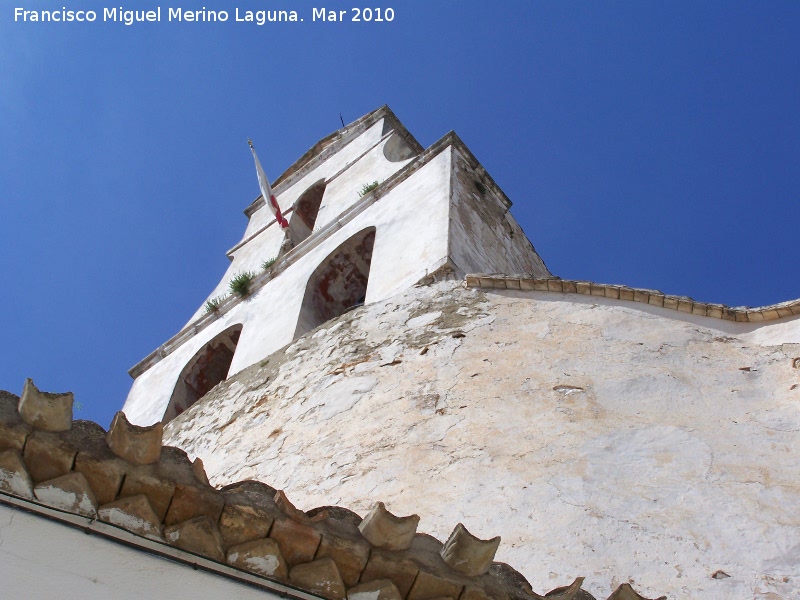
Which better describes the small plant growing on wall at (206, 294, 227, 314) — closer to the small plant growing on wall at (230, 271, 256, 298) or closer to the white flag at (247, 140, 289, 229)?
the small plant growing on wall at (230, 271, 256, 298)

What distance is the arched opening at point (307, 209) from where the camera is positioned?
14.3m

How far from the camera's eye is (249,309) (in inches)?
438

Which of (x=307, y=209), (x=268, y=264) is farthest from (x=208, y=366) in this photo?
(x=307, y=209)

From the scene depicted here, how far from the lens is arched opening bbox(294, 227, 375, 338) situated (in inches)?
413

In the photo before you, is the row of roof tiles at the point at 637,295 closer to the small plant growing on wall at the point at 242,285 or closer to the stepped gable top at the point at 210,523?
the stepped gable top at the point at 210,523

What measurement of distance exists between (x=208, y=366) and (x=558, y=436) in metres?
6.67

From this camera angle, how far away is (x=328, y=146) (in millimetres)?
16078

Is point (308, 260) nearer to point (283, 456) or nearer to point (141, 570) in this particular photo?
point (283, 456)

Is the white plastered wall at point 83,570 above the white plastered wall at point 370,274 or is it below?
below

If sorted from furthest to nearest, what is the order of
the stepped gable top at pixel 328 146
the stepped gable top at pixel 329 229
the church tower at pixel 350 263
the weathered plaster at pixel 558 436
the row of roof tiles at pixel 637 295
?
the stepped gable top at pixel 328 146, the stepped gable top at pixel 329 229, the church tower at pixel 350 263, the row of roof tiles at pixel 637 295, the weathered plaster at pixel 558 436

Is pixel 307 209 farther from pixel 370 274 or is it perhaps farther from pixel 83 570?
pixel 83 570

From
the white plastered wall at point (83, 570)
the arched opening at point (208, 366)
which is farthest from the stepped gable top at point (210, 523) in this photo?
the arched opening at point (208, 366)

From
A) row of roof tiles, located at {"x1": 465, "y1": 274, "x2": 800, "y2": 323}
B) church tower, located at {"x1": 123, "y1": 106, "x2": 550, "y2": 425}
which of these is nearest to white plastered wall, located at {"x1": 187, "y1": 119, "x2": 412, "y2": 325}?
church tower, located at {"x1": 123, "y1": 106, "x2": 550, "y2": 425}

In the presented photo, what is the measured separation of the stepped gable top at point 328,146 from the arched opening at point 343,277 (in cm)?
444
